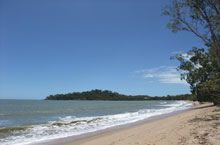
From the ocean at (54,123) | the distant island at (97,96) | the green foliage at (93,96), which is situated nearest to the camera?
the ocean at (54,123)

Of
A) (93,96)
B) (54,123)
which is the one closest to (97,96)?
(93,96)

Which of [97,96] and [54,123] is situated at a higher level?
[97,96]

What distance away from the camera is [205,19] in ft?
26.2

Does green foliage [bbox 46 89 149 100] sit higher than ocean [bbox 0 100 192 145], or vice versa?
green foliage [bbox 46 89 149 100]

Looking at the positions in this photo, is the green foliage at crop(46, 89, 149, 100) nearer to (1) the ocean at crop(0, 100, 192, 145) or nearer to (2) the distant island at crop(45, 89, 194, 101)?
(2) the distant island at crop(45, 89, 194, 101)

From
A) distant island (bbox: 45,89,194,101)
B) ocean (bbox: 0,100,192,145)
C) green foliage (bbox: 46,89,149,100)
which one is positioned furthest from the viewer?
green foliage (bbox: 46,89,149,100)

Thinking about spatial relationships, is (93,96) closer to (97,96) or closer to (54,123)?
(97,96)

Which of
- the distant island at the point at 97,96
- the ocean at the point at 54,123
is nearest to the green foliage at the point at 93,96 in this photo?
the distant island at the point at 97,96

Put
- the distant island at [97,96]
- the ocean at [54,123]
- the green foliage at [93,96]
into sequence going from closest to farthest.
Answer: the ocean at [54,123]
the distant island at [97,96]
the green foliage at [93,96]

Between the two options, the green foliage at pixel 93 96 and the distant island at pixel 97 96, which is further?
the green foliage at pixel 93 96

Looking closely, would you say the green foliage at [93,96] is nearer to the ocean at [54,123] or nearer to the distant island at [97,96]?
the distant island at [97,96]

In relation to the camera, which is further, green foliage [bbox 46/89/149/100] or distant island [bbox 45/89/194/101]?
green foliage [bbox 46/89/149/100]

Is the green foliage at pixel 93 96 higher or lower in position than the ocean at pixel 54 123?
higher

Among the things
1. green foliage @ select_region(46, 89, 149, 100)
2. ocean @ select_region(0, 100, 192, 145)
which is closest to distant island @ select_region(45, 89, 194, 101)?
green foliage @ select_region(46, 89, 149, 100)
